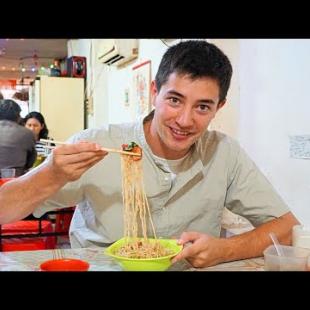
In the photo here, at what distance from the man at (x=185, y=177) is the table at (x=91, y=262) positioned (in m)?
0.03

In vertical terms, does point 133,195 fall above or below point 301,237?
above

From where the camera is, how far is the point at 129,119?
3.35m

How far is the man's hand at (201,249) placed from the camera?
3.26 ft

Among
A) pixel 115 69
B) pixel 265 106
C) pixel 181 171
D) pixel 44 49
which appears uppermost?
pixel 44 49

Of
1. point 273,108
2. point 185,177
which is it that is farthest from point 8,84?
point 185,177

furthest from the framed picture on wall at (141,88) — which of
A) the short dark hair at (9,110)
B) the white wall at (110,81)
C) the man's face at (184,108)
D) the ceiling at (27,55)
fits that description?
the ceiling at (27,55)

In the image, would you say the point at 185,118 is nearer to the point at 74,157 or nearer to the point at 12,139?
the point at 74,157

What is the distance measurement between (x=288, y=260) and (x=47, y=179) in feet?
2.05

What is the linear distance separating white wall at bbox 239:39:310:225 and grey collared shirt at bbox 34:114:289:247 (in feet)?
1.53

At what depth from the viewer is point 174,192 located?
4.13 feet

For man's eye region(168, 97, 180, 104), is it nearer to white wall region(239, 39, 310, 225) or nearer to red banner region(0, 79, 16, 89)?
white wall region(239, 39, 310, 225)
